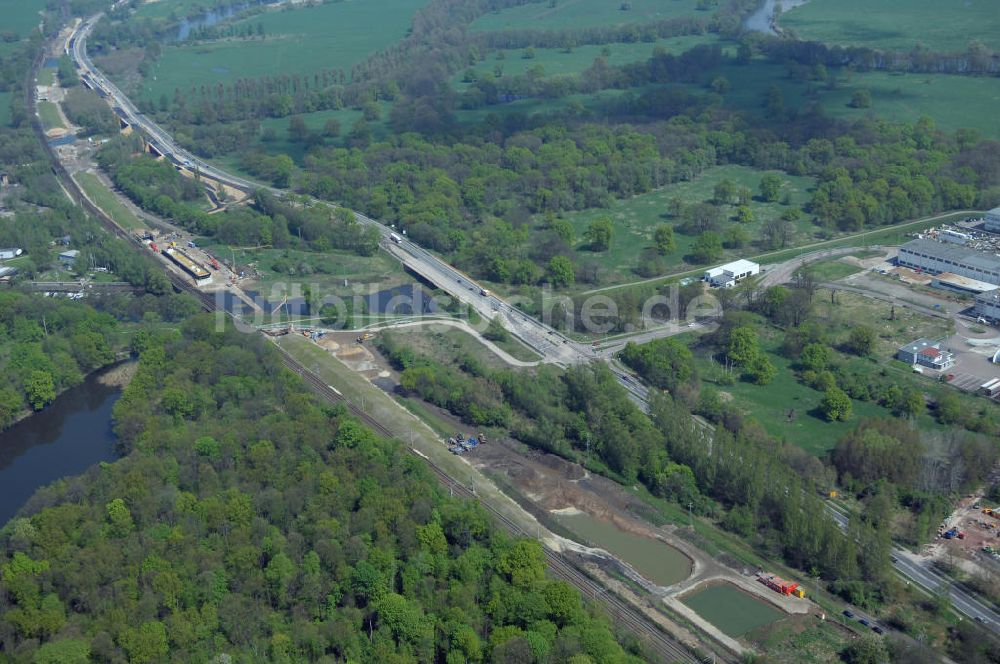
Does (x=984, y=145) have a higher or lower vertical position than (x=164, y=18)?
lower

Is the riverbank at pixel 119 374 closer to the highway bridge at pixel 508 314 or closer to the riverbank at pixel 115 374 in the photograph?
the riverbank at pixel 115 374

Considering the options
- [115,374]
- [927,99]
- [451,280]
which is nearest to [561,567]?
[115,374]

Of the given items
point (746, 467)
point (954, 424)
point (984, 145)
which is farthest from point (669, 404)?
point (984, 145)

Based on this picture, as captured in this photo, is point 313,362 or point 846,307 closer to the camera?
point 313,362

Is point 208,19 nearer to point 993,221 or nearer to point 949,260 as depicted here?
point 993,221

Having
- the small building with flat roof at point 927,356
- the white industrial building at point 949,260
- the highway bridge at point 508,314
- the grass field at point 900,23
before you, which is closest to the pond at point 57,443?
the highway bridge at point 508,314

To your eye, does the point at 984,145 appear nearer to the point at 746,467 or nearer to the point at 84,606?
the point at 746,467
